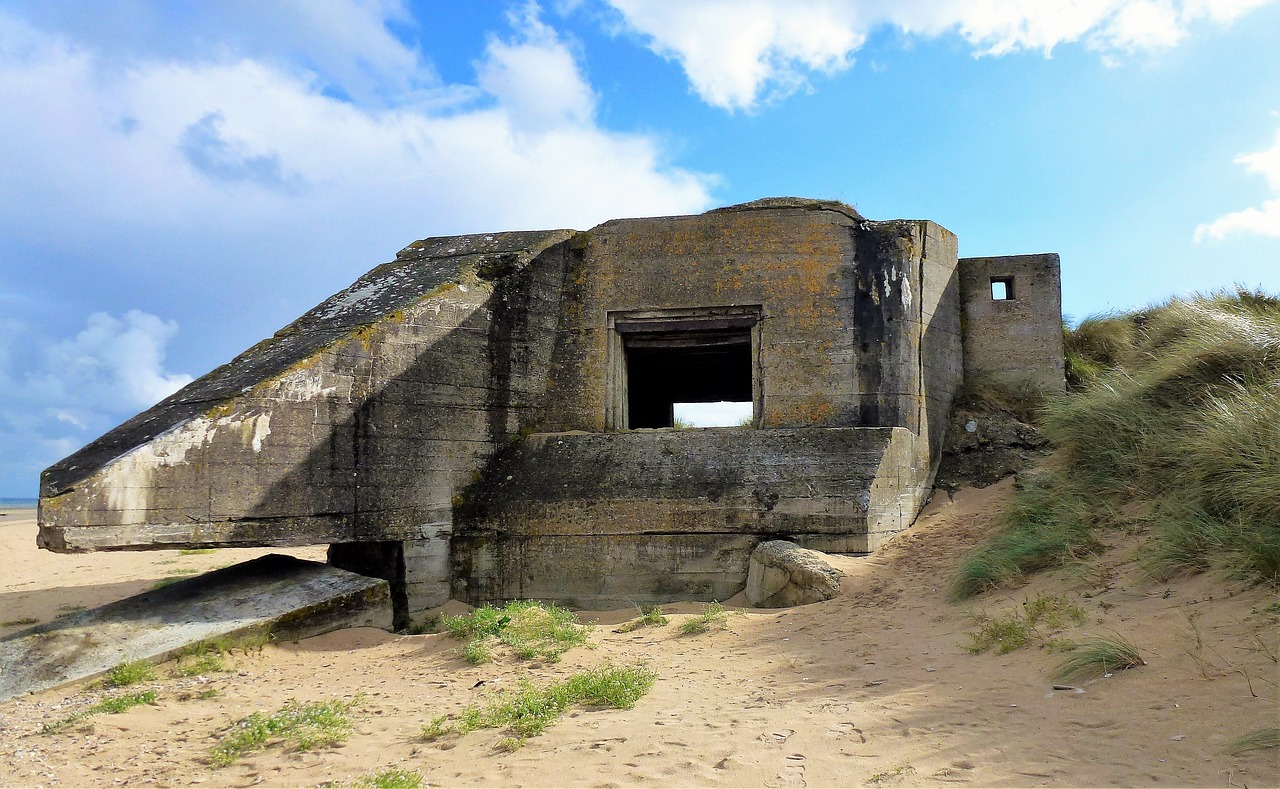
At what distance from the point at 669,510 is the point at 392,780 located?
14.3ft

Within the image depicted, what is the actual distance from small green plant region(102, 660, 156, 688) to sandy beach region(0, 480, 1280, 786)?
93 mm

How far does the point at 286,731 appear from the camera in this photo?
4500mm

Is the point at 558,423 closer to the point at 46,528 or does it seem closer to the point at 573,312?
the point at 573,312

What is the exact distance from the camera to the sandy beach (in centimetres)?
354

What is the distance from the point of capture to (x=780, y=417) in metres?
8.48

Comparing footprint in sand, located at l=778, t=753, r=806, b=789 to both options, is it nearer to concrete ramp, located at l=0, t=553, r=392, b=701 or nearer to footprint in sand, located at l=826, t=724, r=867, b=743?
footprint in sand, located at l=826, t=724, r=867, b=743

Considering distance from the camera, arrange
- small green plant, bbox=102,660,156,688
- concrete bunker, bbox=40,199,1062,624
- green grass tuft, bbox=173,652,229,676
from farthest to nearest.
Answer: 1. concrete bunker, bbox=40,199,1062,624
2. green grass tuft, bbox=173,652,229,676
3. small green plant, bbox=102,660,156,688

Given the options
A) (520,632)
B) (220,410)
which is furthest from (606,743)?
(220,410)

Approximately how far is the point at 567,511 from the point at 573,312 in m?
2.18

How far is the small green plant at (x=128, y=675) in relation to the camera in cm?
554

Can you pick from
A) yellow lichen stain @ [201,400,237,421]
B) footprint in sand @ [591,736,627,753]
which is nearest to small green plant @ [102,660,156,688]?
yellow lichen stain @ [201,400,237,421]

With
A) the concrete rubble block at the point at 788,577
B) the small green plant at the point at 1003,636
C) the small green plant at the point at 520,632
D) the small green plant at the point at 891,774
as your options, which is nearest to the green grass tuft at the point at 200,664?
the small green plant at the point at 520,632

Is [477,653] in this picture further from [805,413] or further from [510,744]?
[805,413]

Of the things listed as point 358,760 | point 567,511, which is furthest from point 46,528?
point 567,511
